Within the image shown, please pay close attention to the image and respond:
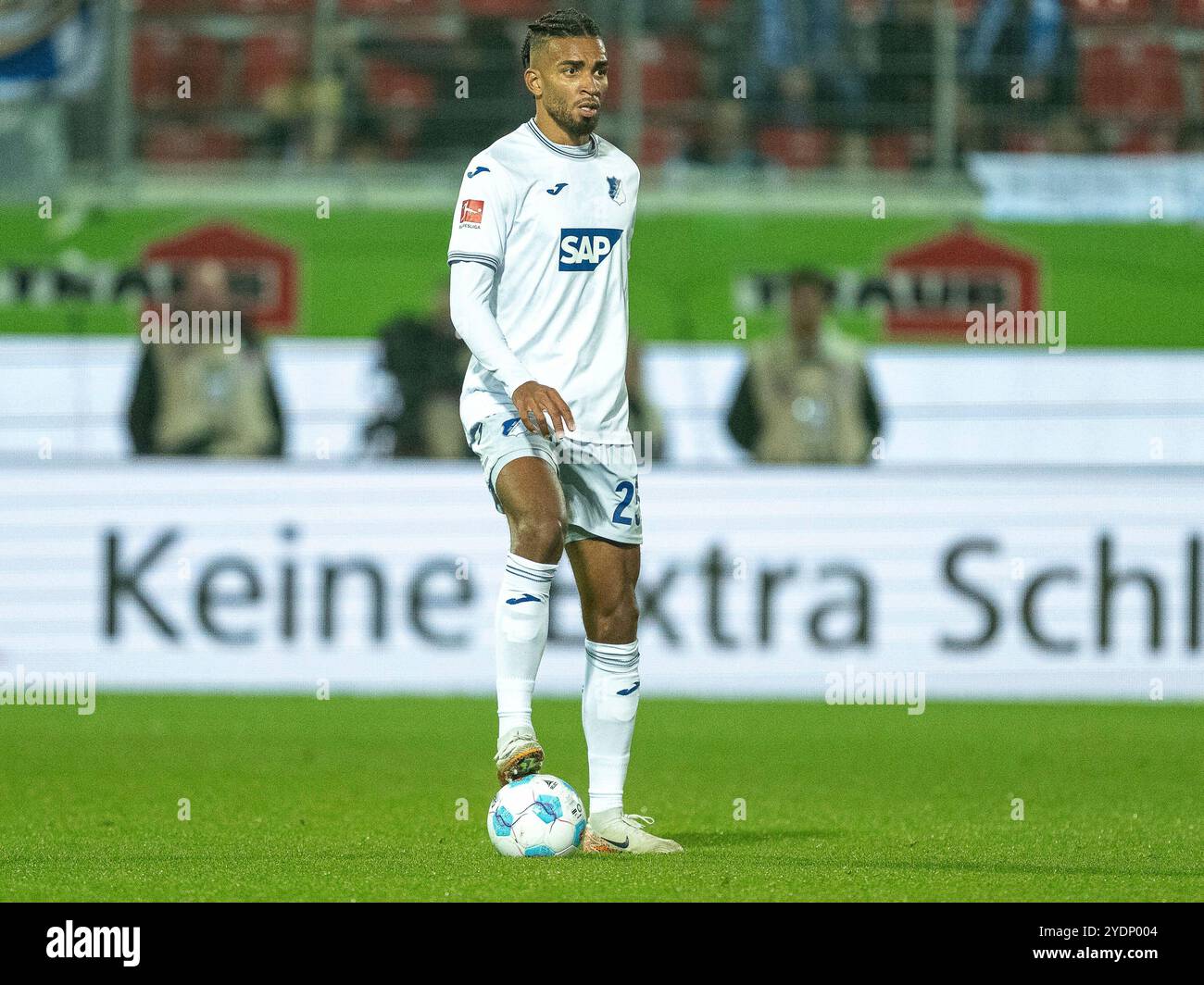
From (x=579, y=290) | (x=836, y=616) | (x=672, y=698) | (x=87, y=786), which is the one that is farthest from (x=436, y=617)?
(x=579, y=290)

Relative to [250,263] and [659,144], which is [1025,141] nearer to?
[659,144]

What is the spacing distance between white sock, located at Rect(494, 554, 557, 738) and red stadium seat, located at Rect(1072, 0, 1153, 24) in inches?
486

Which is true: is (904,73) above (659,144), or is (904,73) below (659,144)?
above

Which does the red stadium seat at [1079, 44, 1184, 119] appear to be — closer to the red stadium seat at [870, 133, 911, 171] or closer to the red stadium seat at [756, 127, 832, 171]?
the red stadium seat at [870, 133, 911, 171]

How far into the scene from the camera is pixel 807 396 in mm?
12695

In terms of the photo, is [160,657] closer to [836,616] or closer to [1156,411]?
[836,616]

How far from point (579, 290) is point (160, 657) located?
5742mm

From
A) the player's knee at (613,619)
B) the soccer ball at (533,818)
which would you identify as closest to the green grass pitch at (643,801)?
the soccer ball at (533,818)

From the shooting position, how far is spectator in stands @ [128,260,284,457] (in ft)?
40.9

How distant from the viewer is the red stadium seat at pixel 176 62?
17016 millimetres

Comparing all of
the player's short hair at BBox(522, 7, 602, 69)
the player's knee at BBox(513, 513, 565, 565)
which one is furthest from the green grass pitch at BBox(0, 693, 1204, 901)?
the player's short hair at BBox(522, 7, 602, 69)

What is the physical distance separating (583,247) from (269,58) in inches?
467

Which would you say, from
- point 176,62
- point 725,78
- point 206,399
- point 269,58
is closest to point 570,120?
point 206,399
